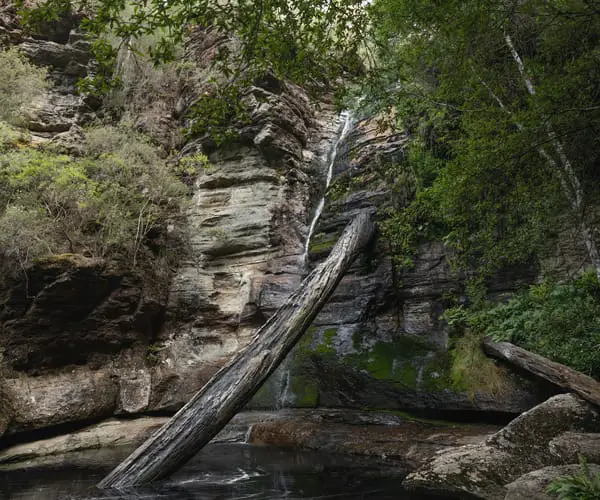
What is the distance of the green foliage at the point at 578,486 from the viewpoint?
12.5 ft

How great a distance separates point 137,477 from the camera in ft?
18.9

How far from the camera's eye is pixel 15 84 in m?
12.0

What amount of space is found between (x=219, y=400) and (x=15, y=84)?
36.7ft

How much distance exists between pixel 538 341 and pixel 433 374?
198 centimetres

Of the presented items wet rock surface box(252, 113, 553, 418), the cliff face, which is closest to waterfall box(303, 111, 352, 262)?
the cliff face

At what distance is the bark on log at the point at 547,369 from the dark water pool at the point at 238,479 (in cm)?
270

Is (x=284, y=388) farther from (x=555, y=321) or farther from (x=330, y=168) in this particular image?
(x=330, y=168)

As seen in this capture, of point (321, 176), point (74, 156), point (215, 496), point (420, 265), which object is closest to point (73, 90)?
point (74, 156)

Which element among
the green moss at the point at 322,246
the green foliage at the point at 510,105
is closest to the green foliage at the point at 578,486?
the green foliage at the point at 510,105

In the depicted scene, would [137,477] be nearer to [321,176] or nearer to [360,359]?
[360,359]

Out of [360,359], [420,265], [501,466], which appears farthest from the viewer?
[420,265]

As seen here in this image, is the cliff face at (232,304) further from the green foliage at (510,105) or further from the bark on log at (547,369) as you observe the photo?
the green foliage at (510,105)

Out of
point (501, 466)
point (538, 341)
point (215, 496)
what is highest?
point (538, 341)

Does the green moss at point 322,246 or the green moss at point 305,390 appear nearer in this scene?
Result: the green moss at point 305,390
